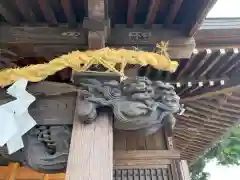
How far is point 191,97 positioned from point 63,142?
167 centimetres

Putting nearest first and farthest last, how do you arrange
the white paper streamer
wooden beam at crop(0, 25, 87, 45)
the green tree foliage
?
1. the white paper streamer
2. wooden beam at crop(0, 25, 87, 45)
3. the green tree foliage

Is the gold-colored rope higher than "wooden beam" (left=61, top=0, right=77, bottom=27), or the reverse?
"wooden beam" (left=61, top=0, right=77, bottom=27)

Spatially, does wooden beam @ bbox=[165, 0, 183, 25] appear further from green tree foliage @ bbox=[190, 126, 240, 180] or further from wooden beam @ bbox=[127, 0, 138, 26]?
green tree foliage @ bbox=[190, 126, 240, 180]

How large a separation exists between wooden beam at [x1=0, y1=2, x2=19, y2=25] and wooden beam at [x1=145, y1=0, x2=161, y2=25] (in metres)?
0.95

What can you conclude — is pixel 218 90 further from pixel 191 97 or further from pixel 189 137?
pixel 189 137

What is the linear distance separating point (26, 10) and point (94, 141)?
1.03 metres

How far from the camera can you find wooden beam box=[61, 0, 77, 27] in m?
2.15

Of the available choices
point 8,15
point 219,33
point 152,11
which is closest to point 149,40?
point 152,11

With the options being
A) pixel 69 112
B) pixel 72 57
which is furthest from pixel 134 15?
pixel 69 112

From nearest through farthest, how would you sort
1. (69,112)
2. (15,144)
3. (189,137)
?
(15,144) → (69,112) → (189,137)

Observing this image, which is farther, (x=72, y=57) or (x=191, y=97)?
(x=191, y=97)

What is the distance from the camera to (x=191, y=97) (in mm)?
3359

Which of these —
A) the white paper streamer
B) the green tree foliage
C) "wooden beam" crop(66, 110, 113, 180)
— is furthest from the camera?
the green tree foliage

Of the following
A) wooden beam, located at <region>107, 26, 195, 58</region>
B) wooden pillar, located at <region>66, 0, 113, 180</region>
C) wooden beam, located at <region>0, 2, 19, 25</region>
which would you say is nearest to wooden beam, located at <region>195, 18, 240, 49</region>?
wooden beam, located at <region>107, 26, 195, 58</region>
